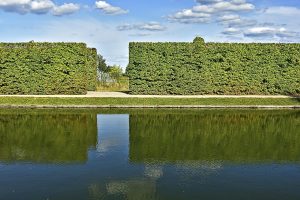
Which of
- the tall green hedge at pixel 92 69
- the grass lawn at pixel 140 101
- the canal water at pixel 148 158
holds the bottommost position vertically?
the canal water at pixel 148 158

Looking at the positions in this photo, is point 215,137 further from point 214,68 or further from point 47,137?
point 214,68

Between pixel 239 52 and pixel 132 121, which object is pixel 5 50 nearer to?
pixel 132 121

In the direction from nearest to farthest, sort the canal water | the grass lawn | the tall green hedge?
1. the canal water
2. the grass lawn
3. the tall green hedge

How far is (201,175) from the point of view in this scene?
10.8 m

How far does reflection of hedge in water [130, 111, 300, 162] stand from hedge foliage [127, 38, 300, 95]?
9979 millimetres

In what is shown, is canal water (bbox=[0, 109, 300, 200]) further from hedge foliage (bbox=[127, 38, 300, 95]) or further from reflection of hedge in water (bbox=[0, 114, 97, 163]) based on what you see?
hedge foliage (bbox=[127, 38, 300, 95])

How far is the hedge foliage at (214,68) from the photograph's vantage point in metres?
33.8

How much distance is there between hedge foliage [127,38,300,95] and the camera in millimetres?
33781

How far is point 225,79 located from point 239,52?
2.61 metres

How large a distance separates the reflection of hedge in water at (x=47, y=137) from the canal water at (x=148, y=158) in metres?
0.03

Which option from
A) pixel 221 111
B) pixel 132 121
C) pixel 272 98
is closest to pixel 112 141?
pixel 132 121

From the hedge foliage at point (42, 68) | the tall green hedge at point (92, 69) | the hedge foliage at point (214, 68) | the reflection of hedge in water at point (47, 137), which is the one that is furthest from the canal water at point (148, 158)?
the tall green hedge at point (92, 69)

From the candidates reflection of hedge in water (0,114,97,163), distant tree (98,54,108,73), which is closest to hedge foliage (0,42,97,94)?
reflection of hedge in water (0,114,97,163)

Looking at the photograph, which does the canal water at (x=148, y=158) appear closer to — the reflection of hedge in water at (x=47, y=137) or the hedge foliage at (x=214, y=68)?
the reflection of hedge in water at (x=47, y=137)
